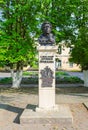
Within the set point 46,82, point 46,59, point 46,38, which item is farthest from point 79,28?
point 46,82

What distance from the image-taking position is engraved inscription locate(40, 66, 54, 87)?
12617 mm

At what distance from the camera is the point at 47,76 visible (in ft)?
41.5

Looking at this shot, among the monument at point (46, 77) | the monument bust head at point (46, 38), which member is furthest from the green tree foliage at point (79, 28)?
the monument at point (46, 77)

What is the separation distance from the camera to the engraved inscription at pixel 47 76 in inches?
497

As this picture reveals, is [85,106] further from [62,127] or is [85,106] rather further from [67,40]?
[67,40]

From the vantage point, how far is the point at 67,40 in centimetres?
2516

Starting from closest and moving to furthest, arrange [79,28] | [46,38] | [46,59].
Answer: [46,59]
[46,38]
[79,28]

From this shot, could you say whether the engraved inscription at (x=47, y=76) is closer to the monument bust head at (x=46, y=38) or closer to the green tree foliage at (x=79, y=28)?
the monument bust head at (x=46, y=38)

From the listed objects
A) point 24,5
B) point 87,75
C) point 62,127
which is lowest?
point 62,127

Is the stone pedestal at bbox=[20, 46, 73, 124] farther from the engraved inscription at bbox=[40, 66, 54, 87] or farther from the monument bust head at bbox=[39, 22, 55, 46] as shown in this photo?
the monument bust head at bbox=[39, 22, 55, 46]

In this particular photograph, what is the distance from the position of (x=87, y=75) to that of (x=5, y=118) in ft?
47.3

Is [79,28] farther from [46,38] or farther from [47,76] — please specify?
[47,76]

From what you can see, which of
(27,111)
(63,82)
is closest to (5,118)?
(27,111)

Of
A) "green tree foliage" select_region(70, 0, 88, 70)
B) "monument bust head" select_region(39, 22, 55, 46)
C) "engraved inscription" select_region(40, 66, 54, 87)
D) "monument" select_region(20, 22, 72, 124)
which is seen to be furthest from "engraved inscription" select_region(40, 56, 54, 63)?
"green tree foliage" select_region(70, 0, 88, 70)
